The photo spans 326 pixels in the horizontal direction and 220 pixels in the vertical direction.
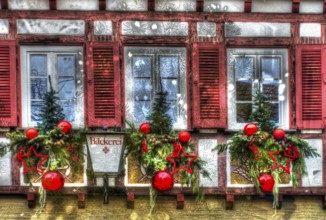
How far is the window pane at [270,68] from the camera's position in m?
15.3

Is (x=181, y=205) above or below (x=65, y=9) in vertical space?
below

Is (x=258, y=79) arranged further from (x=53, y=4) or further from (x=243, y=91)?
(x=53, y=4)

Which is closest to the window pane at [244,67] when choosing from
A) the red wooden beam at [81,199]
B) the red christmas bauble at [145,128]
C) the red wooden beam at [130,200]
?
the red christmas bauble at [145,128]

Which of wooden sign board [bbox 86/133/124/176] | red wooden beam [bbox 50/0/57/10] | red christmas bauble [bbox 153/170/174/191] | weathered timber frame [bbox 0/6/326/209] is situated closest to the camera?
wooden sign board [bbox 86/133/124/176]

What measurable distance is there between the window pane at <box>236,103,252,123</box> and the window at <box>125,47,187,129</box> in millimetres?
900

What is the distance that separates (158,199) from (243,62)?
2.70m

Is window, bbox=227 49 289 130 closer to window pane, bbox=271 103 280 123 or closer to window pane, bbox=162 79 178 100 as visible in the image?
window pane, bbox=271 103 280 123

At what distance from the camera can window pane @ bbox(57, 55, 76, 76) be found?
15.0m

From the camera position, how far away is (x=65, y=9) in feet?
49.0

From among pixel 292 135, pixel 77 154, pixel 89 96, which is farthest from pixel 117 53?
pixel 292 135

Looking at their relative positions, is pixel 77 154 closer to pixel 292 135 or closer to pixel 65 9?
pixel 65 9

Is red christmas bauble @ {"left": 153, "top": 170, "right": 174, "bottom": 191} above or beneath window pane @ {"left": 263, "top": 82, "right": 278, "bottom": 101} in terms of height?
beneath

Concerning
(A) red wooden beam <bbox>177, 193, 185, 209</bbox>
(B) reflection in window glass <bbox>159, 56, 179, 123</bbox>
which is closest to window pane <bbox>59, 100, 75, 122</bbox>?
(B) reflection in window glass <bbox>159, 56, 179, 123</bbox>

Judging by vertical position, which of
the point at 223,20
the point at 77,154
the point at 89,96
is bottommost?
the point at 77,154
